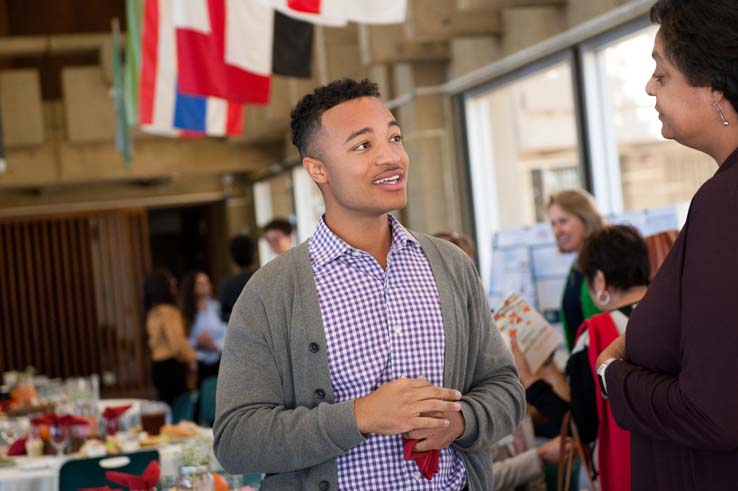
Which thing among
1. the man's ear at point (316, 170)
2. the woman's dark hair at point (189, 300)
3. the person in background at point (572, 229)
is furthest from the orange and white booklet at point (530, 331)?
the woman's dark hair at point (189, 300)

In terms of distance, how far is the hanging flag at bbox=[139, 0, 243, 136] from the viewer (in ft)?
23.3

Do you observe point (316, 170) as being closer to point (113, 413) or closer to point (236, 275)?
point (113, 413)

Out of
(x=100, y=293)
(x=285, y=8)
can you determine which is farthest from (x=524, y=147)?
(x=100, y=293)

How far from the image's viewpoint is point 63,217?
16344 millimetres

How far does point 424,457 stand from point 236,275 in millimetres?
5343

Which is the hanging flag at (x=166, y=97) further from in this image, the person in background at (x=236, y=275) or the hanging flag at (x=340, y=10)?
the hanging flag at (x=340, y=10)

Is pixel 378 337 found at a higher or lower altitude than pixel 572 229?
lower

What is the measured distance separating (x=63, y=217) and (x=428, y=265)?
1488cm

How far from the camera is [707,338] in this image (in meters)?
1.76

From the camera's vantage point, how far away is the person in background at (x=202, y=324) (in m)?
9.21

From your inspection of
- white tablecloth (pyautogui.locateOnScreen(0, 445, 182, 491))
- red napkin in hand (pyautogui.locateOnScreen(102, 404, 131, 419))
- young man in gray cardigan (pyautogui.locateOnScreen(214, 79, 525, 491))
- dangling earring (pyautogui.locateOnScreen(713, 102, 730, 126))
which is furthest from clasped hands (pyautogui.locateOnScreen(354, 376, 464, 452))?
red napkin in hand (pyautogui.locateOnScreen(102, 404, 131, 419))

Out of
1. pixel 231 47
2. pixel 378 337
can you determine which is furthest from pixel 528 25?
pixel 378 337

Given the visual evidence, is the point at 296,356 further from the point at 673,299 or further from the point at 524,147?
the point at 524,147

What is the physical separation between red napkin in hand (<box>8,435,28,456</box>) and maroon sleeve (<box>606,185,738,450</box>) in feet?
12.9
